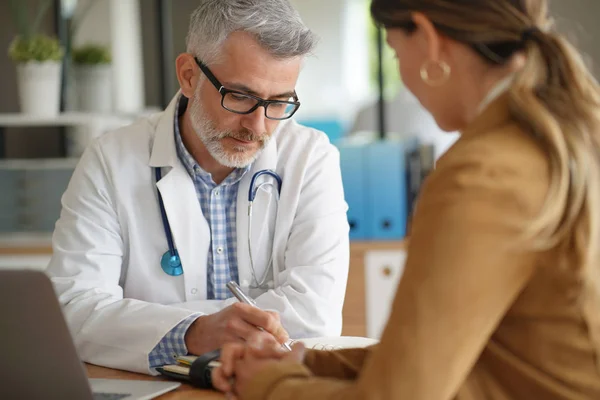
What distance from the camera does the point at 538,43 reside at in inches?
36.2

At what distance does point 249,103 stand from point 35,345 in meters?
0.86

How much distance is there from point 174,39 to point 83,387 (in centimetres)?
363

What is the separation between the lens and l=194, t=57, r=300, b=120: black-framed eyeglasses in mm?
1788

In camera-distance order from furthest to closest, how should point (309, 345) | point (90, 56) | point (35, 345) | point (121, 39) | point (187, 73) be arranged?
1. point (121, 39)
2. point (90, 56)
3. point (187, 73)
4. point (309, 345)
5. point (35, 345)

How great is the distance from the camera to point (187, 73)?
1.92 metres

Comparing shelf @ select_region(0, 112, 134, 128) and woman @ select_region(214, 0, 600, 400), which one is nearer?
woman @ select_region(214, 0, 600, 400)

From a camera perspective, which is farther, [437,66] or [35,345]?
[35,345]

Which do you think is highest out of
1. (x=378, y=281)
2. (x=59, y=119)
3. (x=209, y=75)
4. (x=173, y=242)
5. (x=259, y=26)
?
(x=259, y=26)

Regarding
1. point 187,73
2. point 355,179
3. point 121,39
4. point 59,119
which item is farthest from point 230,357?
point 121,39

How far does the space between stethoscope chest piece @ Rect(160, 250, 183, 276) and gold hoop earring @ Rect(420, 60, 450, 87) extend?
0.96 m

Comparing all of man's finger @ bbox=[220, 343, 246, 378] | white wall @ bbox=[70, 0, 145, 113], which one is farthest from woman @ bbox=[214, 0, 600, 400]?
white wall @ bbox=[70, 0, 145, 113]

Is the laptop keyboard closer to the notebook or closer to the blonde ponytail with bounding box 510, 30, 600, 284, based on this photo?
the notebook

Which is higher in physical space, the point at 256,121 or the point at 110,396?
the point at 256,121

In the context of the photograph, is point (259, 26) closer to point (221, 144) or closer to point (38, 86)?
point (221, 144)
